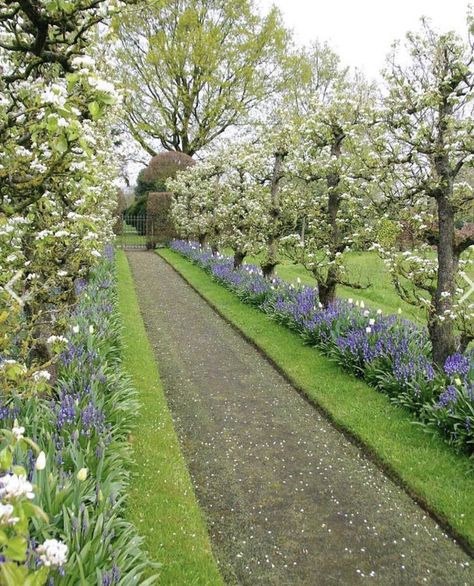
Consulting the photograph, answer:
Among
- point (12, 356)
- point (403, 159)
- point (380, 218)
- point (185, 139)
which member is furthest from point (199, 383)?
point (185, 139)

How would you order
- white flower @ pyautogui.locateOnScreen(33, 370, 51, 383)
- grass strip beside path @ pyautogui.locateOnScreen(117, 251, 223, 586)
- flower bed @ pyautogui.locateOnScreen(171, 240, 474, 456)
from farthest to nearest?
flower bed @ pyautogui.locateOnScreen(171, 240, 474, 456) < grass strip beside path @ pyautogui.locateOnScreen(117, 251, 223, 586) < white flower @ pyautogui.locateOnScreen(33, 370, 51, 383)

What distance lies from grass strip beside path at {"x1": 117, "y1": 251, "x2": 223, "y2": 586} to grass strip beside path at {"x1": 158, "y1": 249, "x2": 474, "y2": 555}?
2273 millimetres

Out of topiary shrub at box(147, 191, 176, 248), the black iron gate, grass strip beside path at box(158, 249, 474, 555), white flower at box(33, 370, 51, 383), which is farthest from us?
the black iron gate

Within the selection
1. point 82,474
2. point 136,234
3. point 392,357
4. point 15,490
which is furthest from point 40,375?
point 136,234

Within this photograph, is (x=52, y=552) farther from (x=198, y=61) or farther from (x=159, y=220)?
(x=198, y=61)

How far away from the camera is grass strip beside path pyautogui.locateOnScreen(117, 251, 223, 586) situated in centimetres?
400

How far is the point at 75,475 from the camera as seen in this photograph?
3990 millimetres

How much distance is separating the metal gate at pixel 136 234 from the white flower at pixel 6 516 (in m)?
30.7

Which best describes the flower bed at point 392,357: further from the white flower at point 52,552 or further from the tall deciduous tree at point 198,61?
the tall deciduous tree at point 198,61

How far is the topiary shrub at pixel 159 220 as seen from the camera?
103 ft

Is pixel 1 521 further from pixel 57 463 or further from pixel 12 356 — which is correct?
pixel 12 356

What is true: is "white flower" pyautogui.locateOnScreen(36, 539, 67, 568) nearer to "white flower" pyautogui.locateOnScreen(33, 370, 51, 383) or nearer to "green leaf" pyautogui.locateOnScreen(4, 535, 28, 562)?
"green leaf" pyautogui.locateOnScreen(4, 535, 28, 562)

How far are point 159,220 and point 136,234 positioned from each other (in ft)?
16.2

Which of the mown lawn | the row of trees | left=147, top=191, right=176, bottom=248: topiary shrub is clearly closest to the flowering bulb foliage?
the row of trees
